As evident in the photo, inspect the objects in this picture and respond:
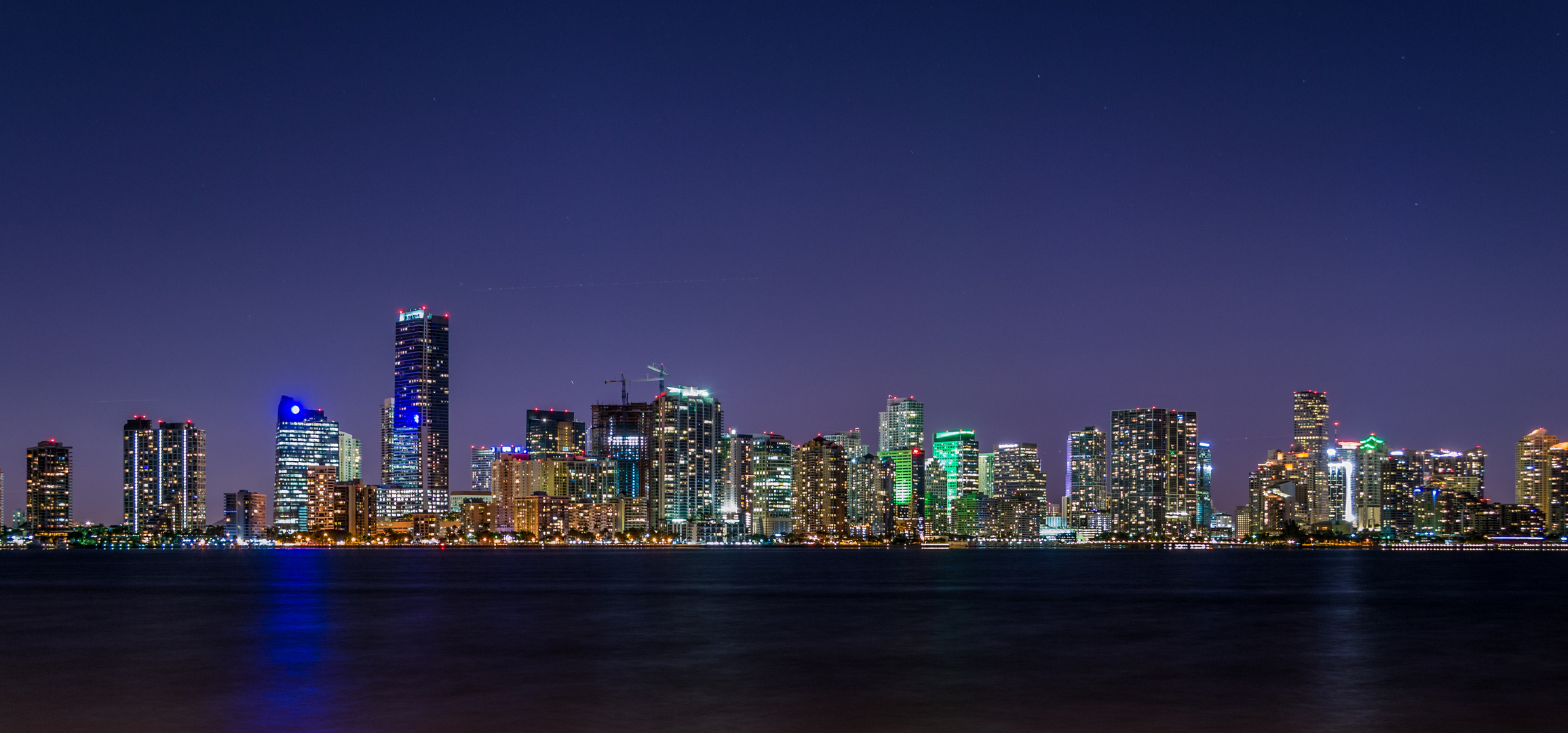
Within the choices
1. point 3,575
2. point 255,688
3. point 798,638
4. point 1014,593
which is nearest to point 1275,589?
point 1014,593

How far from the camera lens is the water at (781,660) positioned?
3180cm

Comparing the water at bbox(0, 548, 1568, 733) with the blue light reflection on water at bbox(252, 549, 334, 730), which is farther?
the water at bbox(0, 548, 1568, 733)

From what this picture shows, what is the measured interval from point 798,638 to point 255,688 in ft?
77.1

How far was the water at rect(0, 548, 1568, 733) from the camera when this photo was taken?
31.8 m

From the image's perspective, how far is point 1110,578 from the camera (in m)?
129

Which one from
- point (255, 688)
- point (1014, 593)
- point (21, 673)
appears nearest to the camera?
point (255, 688)

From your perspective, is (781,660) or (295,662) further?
(781,660)

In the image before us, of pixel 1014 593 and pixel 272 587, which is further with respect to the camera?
pixel 272 587

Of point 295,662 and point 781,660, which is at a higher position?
A: point 295,662

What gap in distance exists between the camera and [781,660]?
4559cm

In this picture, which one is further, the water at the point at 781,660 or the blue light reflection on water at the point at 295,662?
the water at the point at 781,660

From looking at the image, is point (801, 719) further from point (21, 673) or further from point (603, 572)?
point (603, 572)

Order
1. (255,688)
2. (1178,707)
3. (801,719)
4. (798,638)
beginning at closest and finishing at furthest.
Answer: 1. (801,719)
2. (1178,707)
3. (255,688)
4. (798,638)

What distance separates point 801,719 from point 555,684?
378 inches
